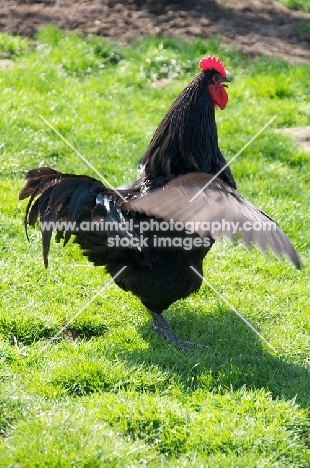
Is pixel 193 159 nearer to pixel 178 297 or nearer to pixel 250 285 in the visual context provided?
pixel 178 297

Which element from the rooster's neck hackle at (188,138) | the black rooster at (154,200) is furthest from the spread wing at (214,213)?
the rooster's neck hackle at (188,138)

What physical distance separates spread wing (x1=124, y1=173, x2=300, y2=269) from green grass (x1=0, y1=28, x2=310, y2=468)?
3.67 feet

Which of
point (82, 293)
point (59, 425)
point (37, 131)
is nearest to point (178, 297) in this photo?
point (82, 293)

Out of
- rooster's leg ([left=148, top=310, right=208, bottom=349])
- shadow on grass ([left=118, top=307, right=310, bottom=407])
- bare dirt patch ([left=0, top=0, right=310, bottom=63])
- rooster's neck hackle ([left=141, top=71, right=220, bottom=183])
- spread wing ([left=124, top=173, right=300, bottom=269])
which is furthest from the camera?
bare dirt patch ([left=0, top=0, right=310, bottom=63])

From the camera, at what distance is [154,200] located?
13.4 ft

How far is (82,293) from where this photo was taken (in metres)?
5.55

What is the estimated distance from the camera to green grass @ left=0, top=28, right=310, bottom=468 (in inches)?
156

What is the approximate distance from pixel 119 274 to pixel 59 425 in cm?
131

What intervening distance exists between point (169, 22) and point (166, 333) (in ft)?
20.6

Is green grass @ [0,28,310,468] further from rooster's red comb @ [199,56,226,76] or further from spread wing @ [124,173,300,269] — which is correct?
rooster's red comb @ [199,56,226,76]

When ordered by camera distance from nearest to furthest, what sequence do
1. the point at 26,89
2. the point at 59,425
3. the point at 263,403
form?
the point at 59,425
the point at 263,403
the point at 26,89

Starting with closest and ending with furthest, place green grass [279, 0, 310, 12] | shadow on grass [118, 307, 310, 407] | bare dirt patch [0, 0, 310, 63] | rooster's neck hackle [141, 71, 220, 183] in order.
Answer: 1. shadow on grass [118, 307, 310, 407]
2. rooster's neck hackle [141, 71, 220, 183]
3. bare dirt patch [0, 0, 310, 63]
4. green grass [279, 0, 310, 12]

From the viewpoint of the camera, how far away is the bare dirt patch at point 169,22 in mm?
9844

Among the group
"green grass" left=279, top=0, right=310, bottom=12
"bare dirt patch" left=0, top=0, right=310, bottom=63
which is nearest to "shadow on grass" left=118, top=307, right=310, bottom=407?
"bare dirt patch" left=0, top=0, right=310, bottom=63
